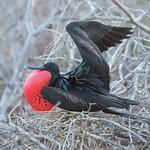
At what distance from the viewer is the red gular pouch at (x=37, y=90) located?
357 centimetres

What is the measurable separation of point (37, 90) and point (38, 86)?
0.02 meters

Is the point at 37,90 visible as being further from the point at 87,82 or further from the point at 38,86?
the point at 87,82

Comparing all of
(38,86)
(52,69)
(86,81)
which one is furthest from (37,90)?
(86,81)

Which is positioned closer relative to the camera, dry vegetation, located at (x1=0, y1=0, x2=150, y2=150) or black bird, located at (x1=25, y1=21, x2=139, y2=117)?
dry vegetation, located at (x1=0, y1=0, x2=150, y2=150)

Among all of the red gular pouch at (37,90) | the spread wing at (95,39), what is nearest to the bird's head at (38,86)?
the red gular pouch at (37,90)

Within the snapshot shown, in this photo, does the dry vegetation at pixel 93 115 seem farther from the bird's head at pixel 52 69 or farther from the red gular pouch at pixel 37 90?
the bird's head at pixel 52 69

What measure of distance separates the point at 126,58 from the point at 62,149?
1.19 meters

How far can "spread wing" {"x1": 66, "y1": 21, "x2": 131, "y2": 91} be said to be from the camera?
138 inches

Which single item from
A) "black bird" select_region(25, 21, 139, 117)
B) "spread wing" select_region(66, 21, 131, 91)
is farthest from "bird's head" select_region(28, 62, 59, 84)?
"spread wing" select_region(66, 21, 131, 91)

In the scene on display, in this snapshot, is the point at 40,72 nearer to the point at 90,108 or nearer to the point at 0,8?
the point at 90,108

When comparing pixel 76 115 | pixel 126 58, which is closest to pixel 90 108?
pixel 76 115

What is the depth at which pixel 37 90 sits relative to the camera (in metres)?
3.58

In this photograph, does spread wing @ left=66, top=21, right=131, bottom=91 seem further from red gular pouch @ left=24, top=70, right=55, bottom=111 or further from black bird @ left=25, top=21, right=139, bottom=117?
red gular pouch @ left=24, top=70, right=55, bottom=111

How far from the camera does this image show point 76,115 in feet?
11.4
